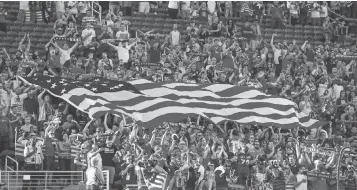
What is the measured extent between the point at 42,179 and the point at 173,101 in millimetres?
7232

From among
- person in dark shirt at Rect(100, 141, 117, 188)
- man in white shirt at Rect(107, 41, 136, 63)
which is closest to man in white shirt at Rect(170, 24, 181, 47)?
man in white shirt at Rect(107, 41, 136, 63)

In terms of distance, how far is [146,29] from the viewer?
156 feet

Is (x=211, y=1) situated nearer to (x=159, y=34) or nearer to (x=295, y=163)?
(x=159, y=34)

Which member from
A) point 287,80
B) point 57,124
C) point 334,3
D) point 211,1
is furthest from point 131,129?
point 334,3

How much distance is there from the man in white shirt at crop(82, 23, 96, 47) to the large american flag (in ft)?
8.14

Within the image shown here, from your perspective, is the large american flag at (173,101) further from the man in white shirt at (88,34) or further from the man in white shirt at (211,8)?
the man in white shirt at (211,8)

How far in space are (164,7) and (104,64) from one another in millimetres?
7591

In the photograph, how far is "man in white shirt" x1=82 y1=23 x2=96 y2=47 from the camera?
4395 cm

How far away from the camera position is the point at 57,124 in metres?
37.8

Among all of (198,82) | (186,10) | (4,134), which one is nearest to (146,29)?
(186,10)


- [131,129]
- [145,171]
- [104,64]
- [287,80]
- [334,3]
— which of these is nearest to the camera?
[145,171]

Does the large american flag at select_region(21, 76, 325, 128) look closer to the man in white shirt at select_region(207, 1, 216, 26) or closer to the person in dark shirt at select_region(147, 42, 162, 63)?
the person in dark shirt at select_region(147, 42, 162, 63)

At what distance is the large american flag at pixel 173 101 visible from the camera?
39.8 meters

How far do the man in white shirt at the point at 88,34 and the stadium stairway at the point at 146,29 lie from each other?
139cm
